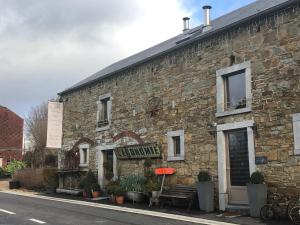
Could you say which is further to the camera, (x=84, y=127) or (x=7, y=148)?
(x=7, y=148)

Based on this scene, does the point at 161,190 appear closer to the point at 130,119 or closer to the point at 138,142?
the point at 138,142

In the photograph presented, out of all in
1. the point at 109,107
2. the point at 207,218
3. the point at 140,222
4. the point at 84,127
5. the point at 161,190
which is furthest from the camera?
the point at 84,127

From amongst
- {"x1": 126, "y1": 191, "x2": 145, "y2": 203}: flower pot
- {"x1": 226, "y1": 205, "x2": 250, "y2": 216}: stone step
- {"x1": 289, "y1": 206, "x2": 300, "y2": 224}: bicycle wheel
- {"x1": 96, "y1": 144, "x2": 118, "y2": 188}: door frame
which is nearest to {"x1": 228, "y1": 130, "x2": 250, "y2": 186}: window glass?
{"x1": 226, "y1": 205, "x2": 250, "y2": 216}: stone step

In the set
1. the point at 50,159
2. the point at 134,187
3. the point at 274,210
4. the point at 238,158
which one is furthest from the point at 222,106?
the point at 50,159

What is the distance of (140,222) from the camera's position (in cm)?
1040

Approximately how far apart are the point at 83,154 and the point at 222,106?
9738mm

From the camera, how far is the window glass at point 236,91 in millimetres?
13078

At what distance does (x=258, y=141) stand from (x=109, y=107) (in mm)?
8762

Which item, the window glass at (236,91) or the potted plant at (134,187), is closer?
the window glass at (236,91)

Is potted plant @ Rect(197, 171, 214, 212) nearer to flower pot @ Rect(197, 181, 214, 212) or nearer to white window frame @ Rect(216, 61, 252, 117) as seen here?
flower pot @ Rect(197, 181, 214, 212)

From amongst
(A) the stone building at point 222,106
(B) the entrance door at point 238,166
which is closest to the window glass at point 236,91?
(A) the stone building at point 222,106

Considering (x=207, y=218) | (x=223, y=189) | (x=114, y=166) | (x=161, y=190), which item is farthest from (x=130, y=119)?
(x=207, y=218)

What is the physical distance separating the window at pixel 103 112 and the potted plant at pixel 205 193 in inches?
291

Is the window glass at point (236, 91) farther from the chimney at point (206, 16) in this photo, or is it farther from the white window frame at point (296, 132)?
the chimney at point (206, 16)
